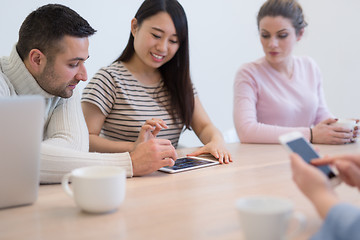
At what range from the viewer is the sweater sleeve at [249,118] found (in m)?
1.81

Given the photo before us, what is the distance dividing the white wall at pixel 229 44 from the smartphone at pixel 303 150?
235cm

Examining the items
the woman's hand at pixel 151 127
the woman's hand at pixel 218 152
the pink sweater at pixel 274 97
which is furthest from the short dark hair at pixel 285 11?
the woman's hand at pixel 151 127

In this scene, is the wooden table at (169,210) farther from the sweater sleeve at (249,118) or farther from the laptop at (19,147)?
the sweater sleeve at (249,118)

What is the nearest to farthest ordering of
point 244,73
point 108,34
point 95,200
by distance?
point 95,200, point 244,73, point 108,34

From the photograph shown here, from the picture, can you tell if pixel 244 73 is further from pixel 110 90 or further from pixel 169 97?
pixel 110 90

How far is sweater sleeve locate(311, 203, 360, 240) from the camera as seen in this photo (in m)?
0.59

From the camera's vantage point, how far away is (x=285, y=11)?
1.99m

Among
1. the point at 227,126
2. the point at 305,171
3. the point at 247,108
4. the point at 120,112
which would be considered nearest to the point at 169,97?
the point at 120,112

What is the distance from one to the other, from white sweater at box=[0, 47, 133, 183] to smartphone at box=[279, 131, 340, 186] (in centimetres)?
55

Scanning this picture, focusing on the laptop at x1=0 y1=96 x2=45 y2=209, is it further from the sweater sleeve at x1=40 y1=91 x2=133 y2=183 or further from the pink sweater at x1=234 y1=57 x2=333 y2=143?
the pink sweater at x1=234 y1=57 x2=333 y2=143

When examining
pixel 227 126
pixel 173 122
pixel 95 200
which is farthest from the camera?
pixel 227 126

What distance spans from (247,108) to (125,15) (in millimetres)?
1491

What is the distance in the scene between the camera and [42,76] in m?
1.38

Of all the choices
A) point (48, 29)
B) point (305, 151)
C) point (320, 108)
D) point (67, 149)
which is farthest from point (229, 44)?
point (305, 151)
